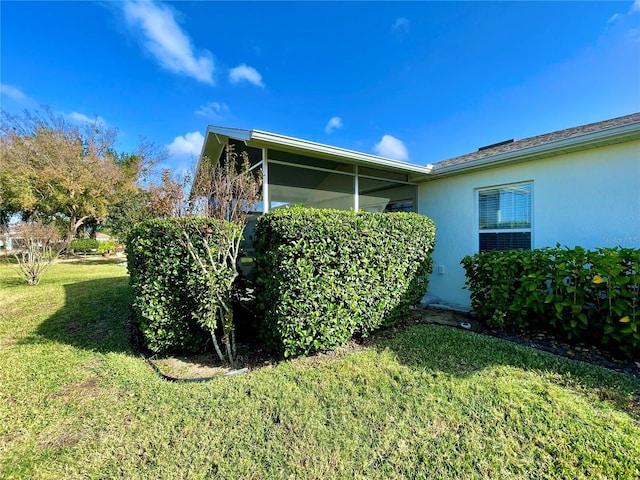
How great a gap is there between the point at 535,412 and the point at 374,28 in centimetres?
1000

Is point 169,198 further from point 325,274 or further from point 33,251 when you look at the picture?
point 33,251

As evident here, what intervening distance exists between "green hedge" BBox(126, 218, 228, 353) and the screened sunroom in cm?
166

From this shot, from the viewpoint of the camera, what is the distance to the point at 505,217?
5.89 meters

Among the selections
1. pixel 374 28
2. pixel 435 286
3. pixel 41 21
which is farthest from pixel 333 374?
pixel 41 21

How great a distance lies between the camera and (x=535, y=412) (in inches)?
100

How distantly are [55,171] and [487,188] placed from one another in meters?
23.7

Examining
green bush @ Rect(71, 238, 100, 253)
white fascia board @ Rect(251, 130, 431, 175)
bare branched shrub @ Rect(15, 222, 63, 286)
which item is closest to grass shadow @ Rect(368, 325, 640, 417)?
white fascia board @ Rect(251, 130, 431, 175)

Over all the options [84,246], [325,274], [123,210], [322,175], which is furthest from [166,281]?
[84,246]

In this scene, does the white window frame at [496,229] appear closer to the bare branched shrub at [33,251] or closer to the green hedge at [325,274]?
the green hedge at [325,274]

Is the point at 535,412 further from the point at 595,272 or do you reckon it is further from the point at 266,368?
the point at 266,368

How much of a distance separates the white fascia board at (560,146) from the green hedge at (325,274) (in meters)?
2.62

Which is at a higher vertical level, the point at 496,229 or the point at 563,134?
the point at 563,134

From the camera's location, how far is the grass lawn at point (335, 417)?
80.8 inches

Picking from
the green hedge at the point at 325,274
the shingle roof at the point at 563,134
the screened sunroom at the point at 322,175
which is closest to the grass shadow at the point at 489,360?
the green hedge at the point at 325,274
